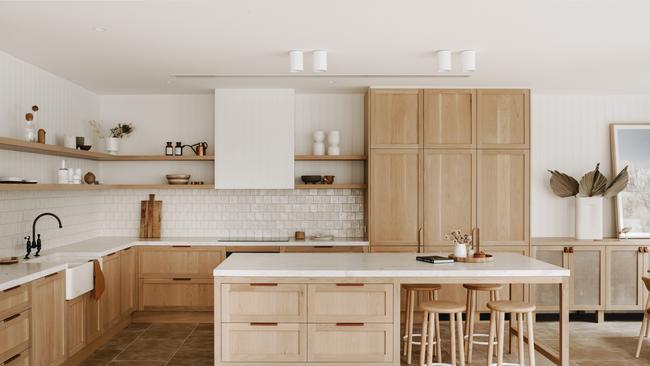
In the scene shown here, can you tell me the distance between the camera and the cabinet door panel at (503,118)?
6.51 m

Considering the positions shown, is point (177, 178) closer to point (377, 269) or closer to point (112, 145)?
point (112, 145)

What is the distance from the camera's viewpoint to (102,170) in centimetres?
719

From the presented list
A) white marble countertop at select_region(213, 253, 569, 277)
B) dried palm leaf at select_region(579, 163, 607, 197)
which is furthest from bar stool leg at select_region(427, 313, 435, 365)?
dried palm leaf at select_region(579, 163, 607, 197)

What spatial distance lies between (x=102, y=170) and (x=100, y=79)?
1486 millimetres

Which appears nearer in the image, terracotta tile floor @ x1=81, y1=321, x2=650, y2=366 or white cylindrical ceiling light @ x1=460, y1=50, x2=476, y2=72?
white cylindrical ceiling light @ x1=460, y1=50, x2=476, y2=72

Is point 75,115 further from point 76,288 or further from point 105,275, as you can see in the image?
point 76,288

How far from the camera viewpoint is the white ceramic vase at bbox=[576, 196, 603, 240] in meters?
6.68

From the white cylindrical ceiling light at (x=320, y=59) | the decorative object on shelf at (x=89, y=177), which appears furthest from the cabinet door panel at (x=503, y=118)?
the decorative object on shelf at (x=89, y=177)

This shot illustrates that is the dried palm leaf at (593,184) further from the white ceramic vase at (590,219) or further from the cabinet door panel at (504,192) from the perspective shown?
the cabinet door panel at (504,192)

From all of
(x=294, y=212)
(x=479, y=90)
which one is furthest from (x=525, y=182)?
(x=294, y=212)

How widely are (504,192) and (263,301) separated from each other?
3.58m

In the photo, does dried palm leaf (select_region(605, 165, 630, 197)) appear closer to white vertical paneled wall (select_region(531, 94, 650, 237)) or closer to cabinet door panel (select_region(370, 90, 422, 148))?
white vertical paneled wall (select_region(531, 94, 650, 237))

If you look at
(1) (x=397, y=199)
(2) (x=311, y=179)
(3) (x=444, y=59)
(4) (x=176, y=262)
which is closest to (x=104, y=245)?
(4) (x=176, y=262)

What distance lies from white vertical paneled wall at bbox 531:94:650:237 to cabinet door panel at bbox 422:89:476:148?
1.20 m
